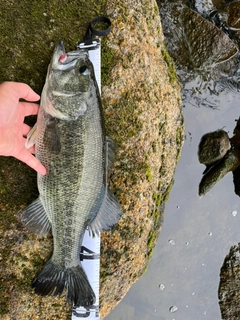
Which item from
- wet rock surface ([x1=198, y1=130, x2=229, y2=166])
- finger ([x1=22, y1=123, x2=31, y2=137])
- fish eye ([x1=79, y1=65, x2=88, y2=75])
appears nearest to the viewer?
fish eye ([x1=79, y1=65, x2=88, y2=75])

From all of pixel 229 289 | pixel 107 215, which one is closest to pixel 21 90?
pixel 107 215

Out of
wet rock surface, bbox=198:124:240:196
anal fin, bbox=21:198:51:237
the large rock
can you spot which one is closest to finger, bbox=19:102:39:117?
the large rock

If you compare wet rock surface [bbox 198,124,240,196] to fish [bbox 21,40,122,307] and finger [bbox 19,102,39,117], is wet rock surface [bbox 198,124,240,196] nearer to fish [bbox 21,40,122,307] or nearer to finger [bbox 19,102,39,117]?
fish [bbox 21,40,122,307]

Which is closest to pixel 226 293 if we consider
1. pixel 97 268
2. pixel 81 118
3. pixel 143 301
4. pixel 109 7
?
pixel 143 301

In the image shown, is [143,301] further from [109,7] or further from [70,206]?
[109,7]

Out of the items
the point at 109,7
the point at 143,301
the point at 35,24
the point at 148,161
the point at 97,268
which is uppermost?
the point at 109,7

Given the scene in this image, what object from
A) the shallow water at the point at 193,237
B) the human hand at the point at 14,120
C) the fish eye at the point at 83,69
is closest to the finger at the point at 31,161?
the human hand at the point at 14,120
